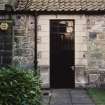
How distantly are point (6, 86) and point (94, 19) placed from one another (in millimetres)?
10240

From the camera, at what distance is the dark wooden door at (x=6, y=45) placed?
19.7 metres

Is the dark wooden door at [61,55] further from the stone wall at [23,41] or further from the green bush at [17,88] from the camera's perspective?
the green bush at [17,88]

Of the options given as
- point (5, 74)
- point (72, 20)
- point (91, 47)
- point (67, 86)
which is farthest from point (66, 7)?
point (5, 74)

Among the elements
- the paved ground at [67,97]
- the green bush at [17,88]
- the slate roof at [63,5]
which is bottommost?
the paved ground at [67,97]

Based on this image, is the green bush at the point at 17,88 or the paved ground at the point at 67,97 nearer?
the green bush at the point at 17,88

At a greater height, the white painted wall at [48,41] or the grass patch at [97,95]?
the white painted wall at [48,41]

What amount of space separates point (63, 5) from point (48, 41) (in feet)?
5.13

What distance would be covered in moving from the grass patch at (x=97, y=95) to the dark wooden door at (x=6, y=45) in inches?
137

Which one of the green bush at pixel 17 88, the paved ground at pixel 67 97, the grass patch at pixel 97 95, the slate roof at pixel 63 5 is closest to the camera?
the green bush at pixel 17 88

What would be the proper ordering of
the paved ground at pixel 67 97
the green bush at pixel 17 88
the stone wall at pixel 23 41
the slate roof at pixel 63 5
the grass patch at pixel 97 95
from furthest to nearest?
the stone wall at pixel 23 41, the slate roof at pixel 63 5, the grass patch at pixel 97 95, the paved ground at pixel 67 97, the green bush at pixel 17 88

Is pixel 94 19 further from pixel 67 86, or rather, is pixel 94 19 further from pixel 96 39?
pixel 67 86

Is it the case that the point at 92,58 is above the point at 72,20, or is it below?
below

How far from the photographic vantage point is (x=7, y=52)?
64.9 feet

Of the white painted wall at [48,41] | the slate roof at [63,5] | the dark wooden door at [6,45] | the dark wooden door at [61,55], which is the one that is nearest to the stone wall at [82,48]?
the white painted wall at [48,41]
